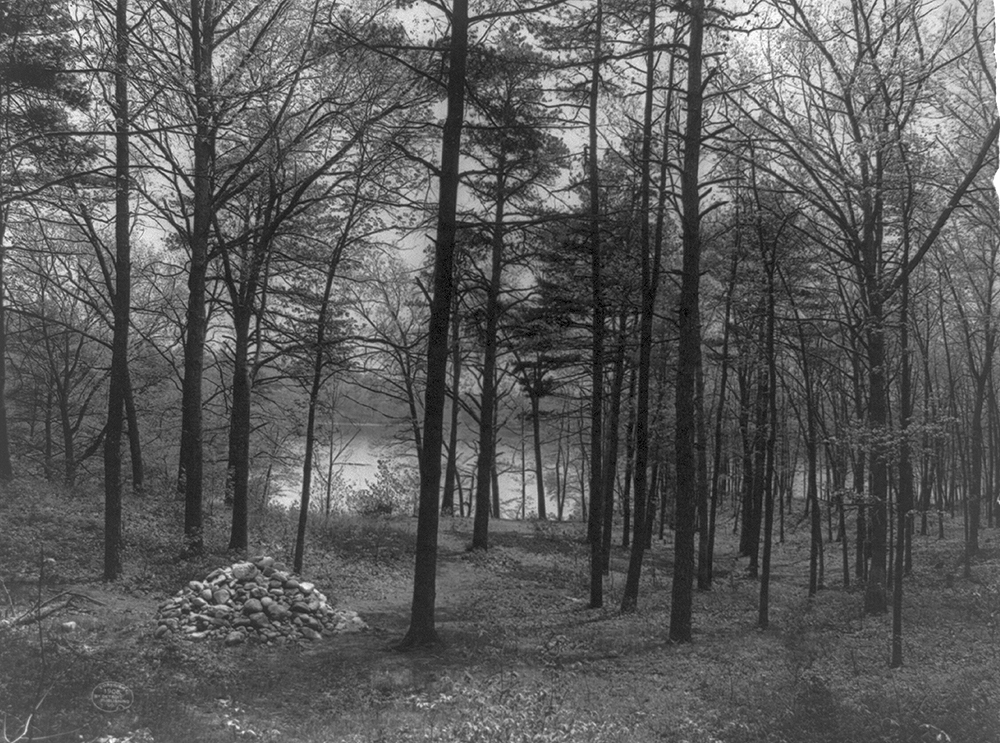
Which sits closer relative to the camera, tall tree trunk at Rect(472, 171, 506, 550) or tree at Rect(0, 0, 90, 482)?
tree at Rect(0, 0, 90, 482)

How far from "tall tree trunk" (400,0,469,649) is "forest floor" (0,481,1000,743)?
0.66 m

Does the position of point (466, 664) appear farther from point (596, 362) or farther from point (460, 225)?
point (596, 362)

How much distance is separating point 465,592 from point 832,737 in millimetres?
9469

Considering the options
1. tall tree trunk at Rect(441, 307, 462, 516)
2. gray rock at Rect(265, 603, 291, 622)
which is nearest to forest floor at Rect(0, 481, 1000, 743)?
gray rock at Rect(265, 603, 291, 622)

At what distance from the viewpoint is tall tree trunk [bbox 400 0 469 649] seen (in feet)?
32.6

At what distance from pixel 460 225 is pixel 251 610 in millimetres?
5686

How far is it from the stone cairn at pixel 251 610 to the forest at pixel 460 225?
143 cm

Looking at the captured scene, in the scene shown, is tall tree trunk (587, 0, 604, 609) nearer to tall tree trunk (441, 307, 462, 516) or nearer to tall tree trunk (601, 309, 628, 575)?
tall tree trunk (601, 309, 628, 575)

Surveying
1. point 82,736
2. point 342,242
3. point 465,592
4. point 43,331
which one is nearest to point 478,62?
point 342,242

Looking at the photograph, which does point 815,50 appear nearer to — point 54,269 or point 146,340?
point 146,340

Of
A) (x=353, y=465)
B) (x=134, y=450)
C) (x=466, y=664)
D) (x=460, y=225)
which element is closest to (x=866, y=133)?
(x=460, y=225)

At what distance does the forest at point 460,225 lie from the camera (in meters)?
10.1

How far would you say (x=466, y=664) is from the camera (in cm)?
944

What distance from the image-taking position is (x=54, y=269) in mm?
15680
